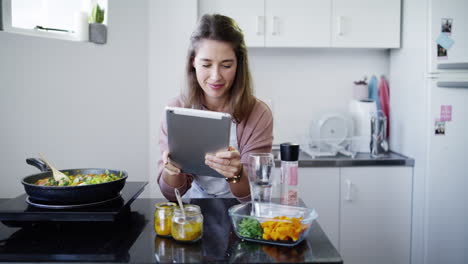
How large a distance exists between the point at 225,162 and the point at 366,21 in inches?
79.5

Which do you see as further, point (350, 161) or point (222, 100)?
point (350, 161)

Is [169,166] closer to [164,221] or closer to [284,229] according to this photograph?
[164,221]

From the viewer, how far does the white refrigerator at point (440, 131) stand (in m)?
2.48

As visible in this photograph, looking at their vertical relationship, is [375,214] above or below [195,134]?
below

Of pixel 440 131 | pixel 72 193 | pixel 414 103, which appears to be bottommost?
pixel 72 193

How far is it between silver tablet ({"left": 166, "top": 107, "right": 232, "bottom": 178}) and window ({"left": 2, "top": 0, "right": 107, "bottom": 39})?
58.9 inches

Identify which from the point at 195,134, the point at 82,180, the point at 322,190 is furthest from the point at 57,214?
the point at 322,190

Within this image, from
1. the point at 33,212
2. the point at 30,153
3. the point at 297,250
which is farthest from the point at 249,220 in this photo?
the point at 30,153

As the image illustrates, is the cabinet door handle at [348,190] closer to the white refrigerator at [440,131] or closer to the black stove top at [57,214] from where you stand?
the white refrigerator at [440,131]

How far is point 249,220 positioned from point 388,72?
96.3 inches

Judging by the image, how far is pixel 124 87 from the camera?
275cm

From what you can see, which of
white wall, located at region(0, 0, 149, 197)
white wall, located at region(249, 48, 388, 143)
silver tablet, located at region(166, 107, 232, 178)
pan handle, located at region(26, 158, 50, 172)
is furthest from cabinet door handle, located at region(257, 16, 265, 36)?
pan handle, located at region(26, 158, 50, 172)

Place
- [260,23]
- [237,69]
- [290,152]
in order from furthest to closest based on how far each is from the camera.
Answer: [260,23] → [237,69] → [290,152]

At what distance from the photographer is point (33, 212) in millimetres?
1165
